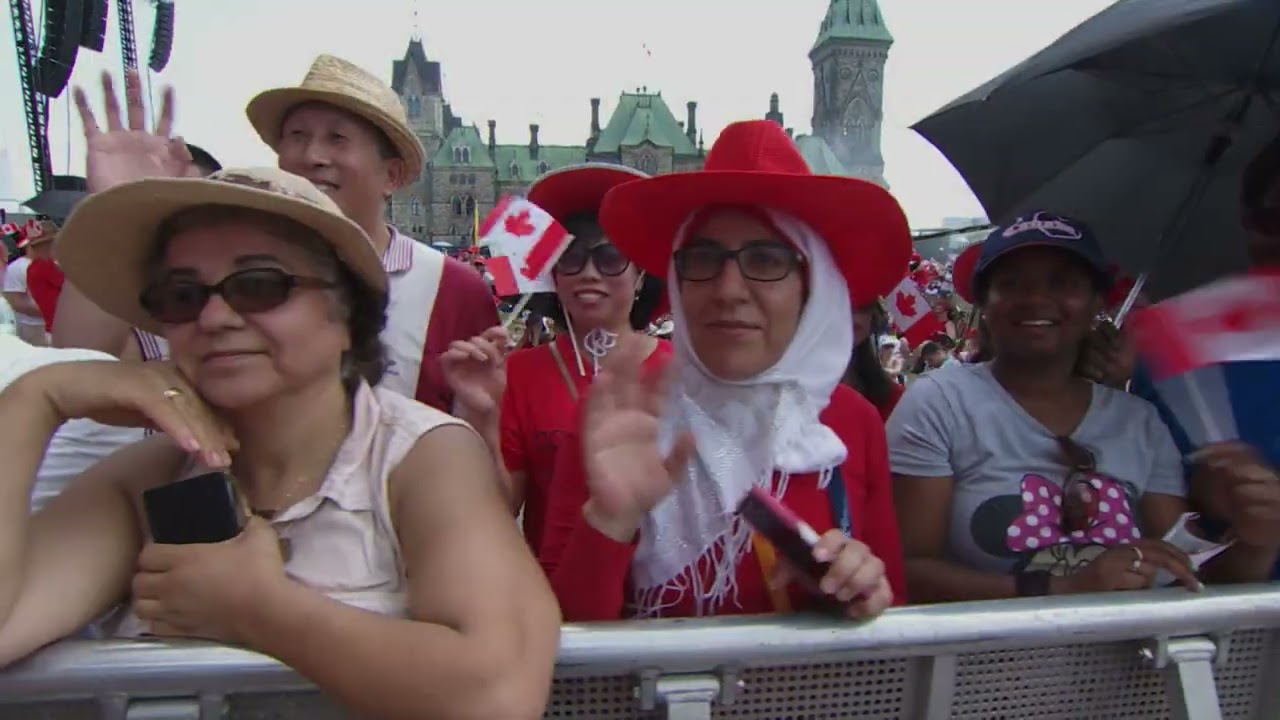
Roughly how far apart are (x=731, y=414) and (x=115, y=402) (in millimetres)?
1029

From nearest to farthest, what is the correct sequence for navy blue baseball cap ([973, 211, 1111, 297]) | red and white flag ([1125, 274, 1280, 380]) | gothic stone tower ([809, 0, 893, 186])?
red and white flag ([1125, 274, 1280, 380])
navy blue baseball cap ([973, 211, 1111, 297])
gothic stone tower ([809, 0, 893, 186])

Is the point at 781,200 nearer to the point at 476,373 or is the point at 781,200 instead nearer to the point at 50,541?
the point at 476,373

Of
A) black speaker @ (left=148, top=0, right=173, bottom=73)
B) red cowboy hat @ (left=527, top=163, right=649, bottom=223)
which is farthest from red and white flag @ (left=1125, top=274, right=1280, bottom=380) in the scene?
black speaker @ (left=148, top=0, right=173, bottom=73)

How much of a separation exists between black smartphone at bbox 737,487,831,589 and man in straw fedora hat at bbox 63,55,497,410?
131cm

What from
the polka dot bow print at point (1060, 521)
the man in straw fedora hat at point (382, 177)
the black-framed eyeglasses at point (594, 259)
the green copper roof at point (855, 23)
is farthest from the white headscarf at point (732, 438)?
the green copper roof at point (855, 23)

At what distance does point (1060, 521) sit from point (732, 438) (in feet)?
2.58

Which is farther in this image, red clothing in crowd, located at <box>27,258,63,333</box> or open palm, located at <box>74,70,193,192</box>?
red clothing in crowd, located at <box>27,258,63,333</box>

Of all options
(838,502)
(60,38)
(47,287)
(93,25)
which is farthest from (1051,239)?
(60,38)

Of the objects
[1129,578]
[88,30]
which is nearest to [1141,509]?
[1129,578]

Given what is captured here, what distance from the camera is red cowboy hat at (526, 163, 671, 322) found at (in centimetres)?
255

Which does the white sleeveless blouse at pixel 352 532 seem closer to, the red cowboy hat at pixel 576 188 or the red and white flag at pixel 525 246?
the red and white flag at pixel 525 246

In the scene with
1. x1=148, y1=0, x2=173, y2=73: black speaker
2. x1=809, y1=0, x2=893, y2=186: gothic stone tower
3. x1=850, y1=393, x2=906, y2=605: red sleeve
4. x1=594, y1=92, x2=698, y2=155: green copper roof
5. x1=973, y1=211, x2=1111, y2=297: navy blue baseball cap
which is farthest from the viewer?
x1=809, y1=0, x2=893, y2=186: gothic stone tower

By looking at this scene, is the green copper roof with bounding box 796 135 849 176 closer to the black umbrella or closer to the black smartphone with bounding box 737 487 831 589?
the black umbrella

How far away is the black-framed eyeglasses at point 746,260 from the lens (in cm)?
157
